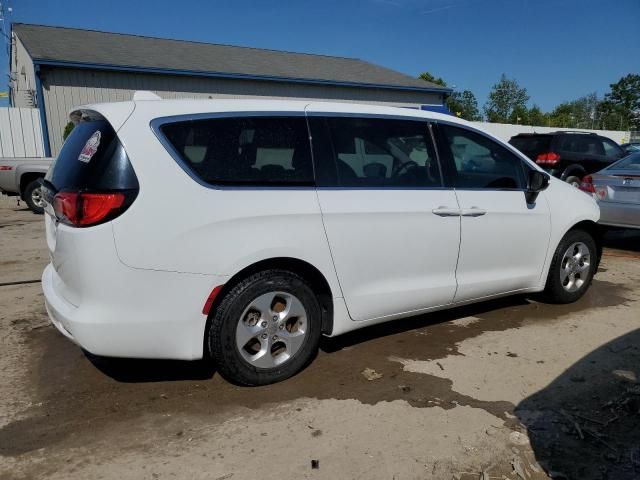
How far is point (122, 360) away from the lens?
3797 millimetres

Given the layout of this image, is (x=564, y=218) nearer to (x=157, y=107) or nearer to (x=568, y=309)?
(x=568, y=309)

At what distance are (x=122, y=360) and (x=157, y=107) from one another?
186 centimetres

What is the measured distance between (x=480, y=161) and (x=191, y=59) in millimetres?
16310

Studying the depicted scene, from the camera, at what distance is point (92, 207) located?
282cm

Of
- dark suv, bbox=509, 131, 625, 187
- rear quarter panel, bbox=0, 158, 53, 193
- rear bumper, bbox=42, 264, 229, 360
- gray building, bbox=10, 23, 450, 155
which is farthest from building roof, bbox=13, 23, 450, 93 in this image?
rear bumper, bbox=42, 264, 229, 360

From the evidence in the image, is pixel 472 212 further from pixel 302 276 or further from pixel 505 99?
pixel 505 99

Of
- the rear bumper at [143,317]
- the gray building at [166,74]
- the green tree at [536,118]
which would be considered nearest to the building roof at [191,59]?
the gray building at [166,74]

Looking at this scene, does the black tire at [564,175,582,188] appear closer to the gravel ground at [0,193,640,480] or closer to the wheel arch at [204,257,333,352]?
the gravel ground at [0,193,640,480]

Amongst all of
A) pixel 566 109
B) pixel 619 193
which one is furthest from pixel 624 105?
pixel 619 193

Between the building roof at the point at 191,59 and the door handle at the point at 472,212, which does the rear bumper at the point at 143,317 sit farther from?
the building roof at the point at 191,59

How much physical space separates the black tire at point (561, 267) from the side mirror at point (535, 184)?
0.64 m


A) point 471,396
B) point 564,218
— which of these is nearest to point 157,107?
point 471,396

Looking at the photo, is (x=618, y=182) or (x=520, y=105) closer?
(x=618, y=182)

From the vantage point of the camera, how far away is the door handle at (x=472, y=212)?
3.96 metres
